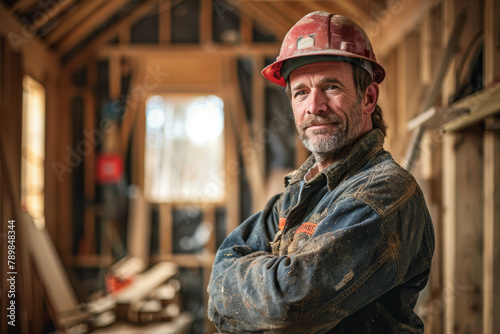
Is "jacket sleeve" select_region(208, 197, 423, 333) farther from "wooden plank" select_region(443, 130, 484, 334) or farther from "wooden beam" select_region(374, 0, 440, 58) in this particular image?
"wooden beam" select_region(374, 0, 440, 58)

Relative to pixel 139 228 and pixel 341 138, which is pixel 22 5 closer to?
pixel 139 228

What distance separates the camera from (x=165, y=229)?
6.66m

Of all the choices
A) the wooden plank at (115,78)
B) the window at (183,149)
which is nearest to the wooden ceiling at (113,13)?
the wooden plank at (115,78)

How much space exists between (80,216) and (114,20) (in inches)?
109

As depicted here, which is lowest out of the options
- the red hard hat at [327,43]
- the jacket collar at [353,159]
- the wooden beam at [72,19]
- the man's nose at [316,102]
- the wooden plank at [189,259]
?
the wooden plank at [189,259]

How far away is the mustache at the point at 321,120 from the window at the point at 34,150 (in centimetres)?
478

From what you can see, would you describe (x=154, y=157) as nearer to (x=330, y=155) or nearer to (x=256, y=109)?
(x=256, y=109)

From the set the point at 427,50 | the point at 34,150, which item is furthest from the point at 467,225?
the point at 34,150

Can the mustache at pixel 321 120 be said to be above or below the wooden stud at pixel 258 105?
below

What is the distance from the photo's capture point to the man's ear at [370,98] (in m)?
1.59

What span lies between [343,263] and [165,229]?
564cm

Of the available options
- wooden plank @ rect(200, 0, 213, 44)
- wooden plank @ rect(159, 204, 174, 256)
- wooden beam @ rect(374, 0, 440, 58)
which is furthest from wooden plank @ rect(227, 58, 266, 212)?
wooden beam @ rect(374, 0, 440, 58)

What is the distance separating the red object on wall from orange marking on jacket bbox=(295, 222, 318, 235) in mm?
5458
